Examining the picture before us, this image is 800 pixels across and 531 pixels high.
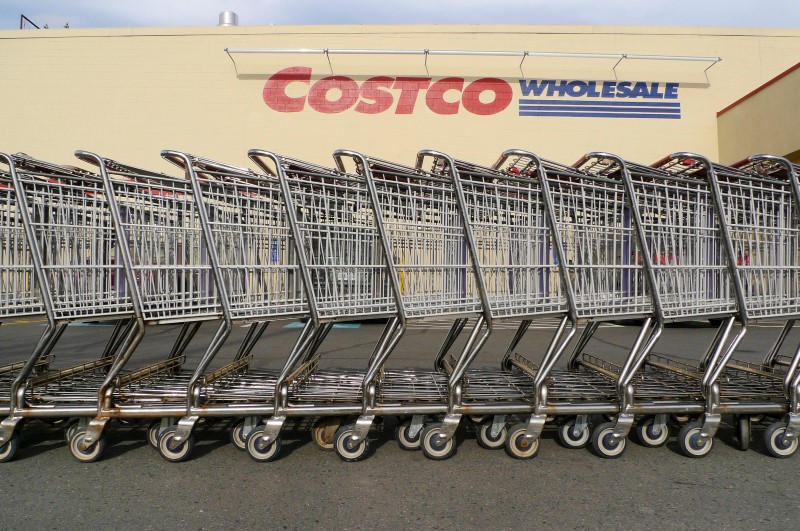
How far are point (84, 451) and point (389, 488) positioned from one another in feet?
5.85

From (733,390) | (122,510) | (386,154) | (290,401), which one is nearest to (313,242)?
(290,401)

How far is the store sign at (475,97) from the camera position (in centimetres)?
1595

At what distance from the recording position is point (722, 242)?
146 inches

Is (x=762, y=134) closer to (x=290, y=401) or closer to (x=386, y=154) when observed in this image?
(x=386, y=154)

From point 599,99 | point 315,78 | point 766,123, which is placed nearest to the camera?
point 766,123

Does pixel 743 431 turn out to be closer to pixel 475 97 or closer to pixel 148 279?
pixel 148 279

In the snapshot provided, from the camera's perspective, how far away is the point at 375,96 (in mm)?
16062

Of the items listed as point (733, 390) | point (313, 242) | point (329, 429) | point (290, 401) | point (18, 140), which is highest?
point (18, 140)

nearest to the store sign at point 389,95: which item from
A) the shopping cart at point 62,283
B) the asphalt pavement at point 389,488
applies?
the shopping cart at point 62,283

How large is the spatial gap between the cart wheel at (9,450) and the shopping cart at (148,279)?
331 mm

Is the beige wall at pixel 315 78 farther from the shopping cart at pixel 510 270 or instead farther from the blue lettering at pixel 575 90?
the shopping cart at pixel 510 270

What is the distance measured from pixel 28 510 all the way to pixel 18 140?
16.3 metres

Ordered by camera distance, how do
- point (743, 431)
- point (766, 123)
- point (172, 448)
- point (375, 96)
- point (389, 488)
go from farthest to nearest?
point (375, 96), point (766, 123), point (743, 431), point (172, 448), point (389, 488)

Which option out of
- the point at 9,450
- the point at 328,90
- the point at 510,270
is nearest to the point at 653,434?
the point at 510,270
